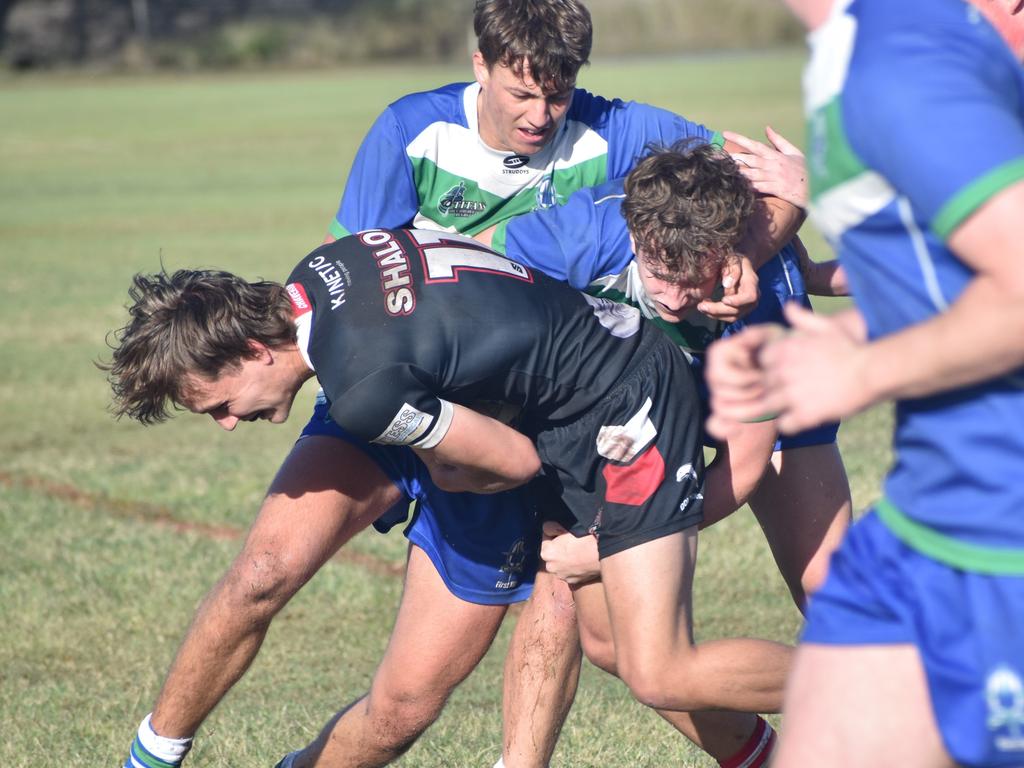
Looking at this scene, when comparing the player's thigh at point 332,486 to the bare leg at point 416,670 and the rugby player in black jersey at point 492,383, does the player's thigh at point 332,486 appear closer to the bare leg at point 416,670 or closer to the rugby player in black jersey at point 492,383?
the bare leg at point 416,670

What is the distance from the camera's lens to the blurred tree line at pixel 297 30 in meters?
55.8

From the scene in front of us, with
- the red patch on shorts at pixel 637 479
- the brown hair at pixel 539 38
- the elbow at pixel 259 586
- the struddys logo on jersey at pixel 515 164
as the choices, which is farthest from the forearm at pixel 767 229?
the elbow at pixel 259 586

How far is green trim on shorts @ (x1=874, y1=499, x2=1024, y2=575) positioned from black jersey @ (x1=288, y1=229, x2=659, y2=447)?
4.36 feet

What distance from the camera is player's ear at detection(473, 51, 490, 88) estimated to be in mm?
4344

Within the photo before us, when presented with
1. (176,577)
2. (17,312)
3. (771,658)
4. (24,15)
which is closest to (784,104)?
(17,312)

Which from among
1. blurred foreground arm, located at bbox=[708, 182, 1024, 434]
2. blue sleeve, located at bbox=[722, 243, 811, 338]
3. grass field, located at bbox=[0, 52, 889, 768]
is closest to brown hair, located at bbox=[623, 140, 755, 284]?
blue sleeve, located at bbox=[722, 243, 811, 338]

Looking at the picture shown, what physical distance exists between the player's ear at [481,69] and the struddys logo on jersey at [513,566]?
4.67 ft

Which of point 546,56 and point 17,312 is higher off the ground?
point 546,56

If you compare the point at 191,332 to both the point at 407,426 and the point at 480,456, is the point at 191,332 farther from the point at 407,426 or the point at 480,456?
the point at 480,456

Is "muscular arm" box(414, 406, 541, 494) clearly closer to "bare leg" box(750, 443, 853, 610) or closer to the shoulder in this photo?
"bare leg" box(750, 443, 853, 610)

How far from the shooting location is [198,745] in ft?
15.2

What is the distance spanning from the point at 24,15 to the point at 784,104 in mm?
35416

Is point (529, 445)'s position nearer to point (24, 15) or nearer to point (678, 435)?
point (678, 435)

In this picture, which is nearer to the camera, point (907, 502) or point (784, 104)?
point (907, 502)
